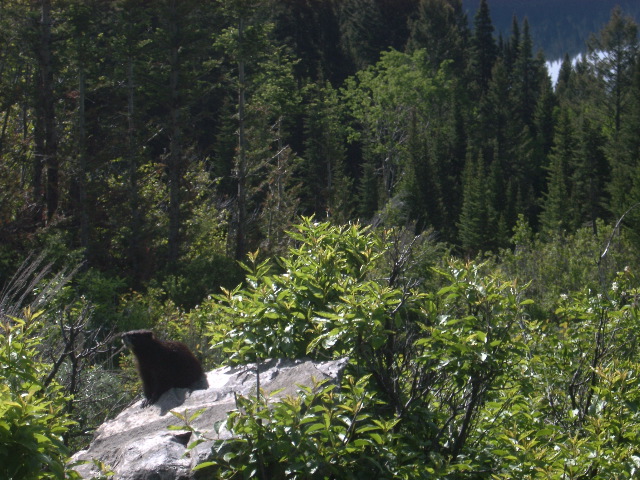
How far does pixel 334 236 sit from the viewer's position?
4773 millimetres

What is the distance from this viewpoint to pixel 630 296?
5133mm

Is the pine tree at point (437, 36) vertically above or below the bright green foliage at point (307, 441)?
above

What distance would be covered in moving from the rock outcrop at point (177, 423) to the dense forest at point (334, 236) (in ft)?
0.46

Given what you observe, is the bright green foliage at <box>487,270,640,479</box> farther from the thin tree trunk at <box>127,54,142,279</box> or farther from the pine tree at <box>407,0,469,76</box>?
the pine tree at <box>407,0,469,76</box>

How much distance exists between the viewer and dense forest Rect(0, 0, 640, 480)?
3.81m

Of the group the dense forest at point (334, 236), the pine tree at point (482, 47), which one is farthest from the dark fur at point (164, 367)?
the pine tree at point (482, 47)

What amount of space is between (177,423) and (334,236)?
1556 millimetres

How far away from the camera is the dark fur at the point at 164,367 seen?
210 inches

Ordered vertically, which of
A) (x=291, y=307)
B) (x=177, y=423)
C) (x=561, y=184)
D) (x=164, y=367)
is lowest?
(x=177, y=423)

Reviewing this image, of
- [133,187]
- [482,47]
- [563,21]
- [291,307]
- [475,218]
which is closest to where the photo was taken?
[291,307]

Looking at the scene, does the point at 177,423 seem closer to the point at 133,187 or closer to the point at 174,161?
the point at 133,187

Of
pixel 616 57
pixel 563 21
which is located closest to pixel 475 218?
pixel 616 57

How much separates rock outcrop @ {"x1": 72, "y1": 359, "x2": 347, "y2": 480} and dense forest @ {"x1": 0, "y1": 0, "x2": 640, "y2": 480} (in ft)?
0.46

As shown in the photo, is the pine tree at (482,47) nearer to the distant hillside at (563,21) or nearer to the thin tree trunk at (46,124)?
the thin tree trunk at (46,124)
